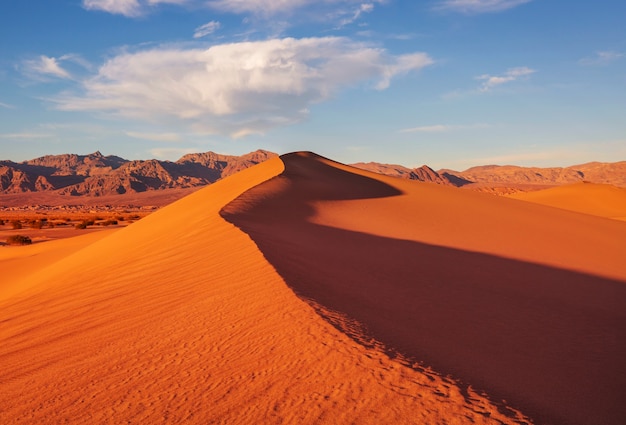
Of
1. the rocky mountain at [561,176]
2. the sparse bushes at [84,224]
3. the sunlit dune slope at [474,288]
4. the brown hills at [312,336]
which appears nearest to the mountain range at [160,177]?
the rocky mountain at [561,176]

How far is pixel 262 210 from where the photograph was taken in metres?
14.0

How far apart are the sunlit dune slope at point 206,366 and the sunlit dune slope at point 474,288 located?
0.47 metres

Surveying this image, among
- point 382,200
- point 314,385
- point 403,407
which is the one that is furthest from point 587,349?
point 382,200

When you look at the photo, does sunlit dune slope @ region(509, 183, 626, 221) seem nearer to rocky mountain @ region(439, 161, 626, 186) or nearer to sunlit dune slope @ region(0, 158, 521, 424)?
sunlit dune slope @ region(0, 158, 521, 424)

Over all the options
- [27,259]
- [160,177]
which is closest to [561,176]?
[160,177]

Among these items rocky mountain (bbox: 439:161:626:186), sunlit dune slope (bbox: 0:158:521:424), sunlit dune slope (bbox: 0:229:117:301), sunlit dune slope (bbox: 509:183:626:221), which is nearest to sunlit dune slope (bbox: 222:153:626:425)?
sunlit dune slope (bbox: 0:158:521:424)

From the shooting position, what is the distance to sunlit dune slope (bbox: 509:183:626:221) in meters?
43.4

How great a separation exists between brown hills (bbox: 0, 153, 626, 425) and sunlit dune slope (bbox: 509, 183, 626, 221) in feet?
122

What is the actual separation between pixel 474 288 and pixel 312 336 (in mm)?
4203

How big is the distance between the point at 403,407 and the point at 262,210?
11.0 meters

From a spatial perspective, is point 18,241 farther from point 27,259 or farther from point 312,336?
point 312,336

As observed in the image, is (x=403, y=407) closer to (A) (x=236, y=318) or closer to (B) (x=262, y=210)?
(A) (x=236, y=318)

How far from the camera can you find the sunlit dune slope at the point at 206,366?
335cm

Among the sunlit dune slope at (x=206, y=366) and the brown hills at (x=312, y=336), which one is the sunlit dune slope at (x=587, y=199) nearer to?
the brown hills at (x=312, y=336)
